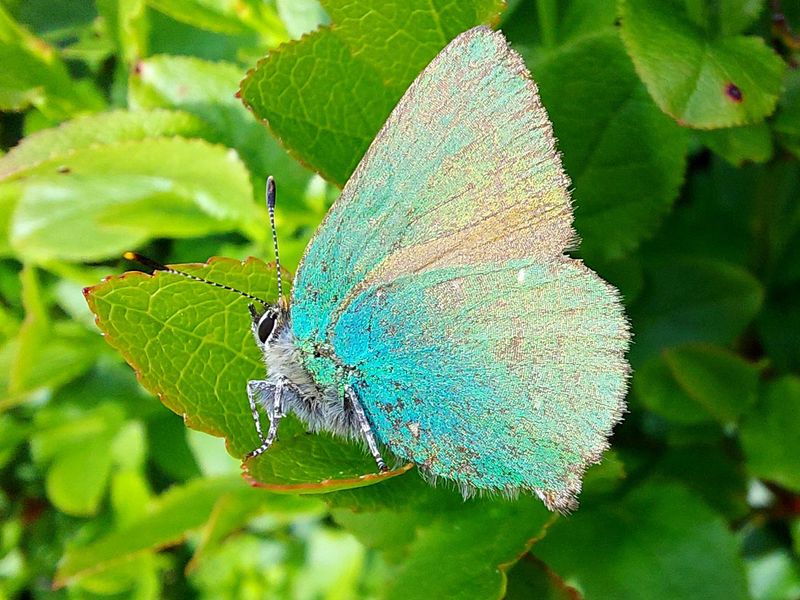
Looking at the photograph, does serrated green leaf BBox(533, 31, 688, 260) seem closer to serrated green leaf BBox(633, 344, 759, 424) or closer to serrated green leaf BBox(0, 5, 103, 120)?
serrated green leaf BBox(633, 344, 759, 424)

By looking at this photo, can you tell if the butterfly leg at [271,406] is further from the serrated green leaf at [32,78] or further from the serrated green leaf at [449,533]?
the serrated green leaf at [32,78]

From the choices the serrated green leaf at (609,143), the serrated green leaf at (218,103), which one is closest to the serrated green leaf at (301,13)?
the serrated green leaf at (218,103)

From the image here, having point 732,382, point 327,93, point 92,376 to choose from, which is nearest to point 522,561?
point 732,382

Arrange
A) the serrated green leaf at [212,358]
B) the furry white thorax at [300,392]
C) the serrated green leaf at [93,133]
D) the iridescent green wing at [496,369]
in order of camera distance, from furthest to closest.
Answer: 1. the serrated green leaf at [93,133]
2. the furry white thorax at [300,392]
3. the iridescent green wing at [496,369]
4. the serrated green leaf at [212,358]

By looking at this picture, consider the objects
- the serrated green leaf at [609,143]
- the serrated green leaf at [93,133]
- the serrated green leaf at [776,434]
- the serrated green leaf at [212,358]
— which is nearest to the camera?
the serrated green leaf at [212,358]

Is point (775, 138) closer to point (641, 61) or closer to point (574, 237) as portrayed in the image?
point (641, 61)

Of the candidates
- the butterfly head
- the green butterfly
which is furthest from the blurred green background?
the butterfly head
